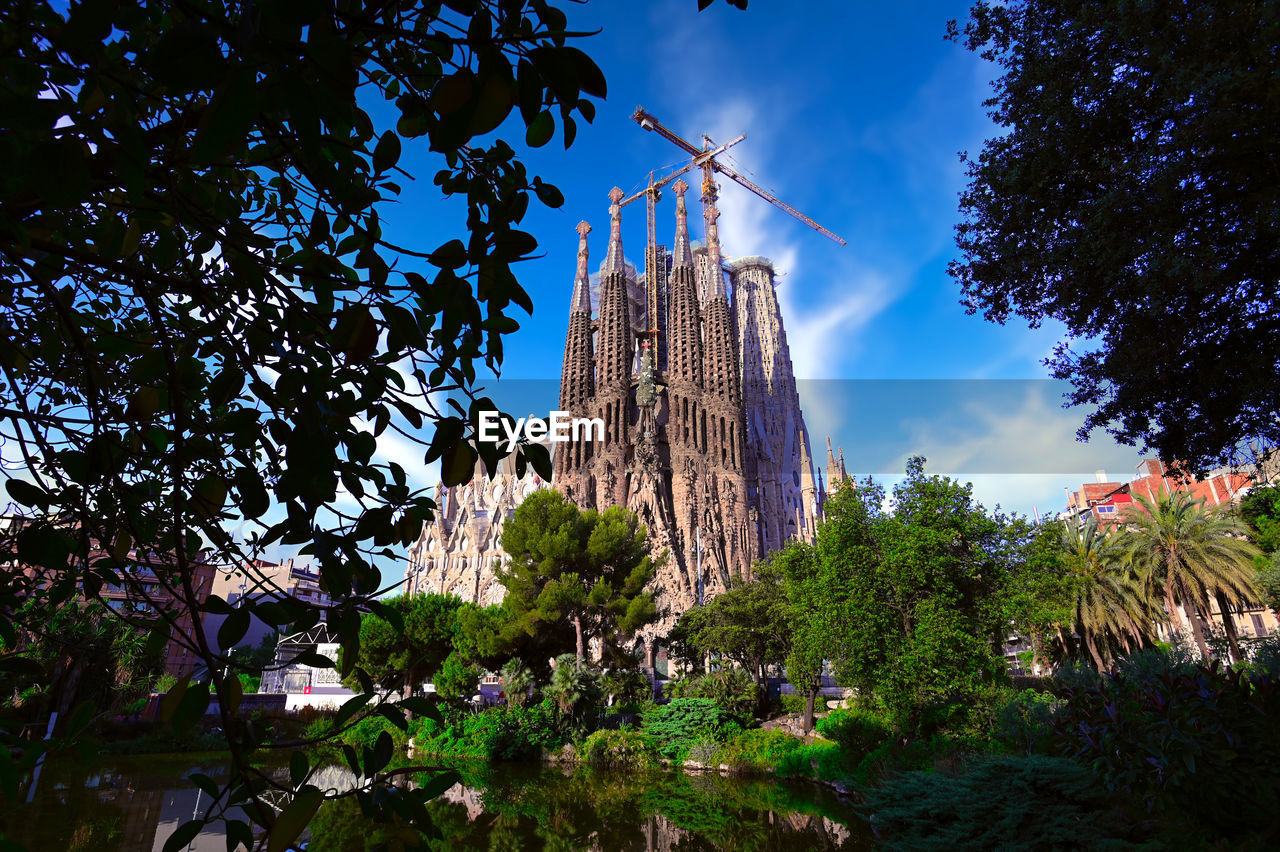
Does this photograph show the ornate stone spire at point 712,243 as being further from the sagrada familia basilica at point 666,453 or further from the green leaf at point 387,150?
the green leaf at point 387,150

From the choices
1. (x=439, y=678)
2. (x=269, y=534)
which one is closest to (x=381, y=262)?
(x=269, y=534)

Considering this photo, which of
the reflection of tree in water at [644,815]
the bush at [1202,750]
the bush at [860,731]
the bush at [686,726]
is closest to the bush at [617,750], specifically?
the bush at [686,726]

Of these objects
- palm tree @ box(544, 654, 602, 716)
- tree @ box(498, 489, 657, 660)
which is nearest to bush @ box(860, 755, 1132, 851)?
palm tree @ box(544, 654, 602, 716)

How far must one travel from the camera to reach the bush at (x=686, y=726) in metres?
17.1

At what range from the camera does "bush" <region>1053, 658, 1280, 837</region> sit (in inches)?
196

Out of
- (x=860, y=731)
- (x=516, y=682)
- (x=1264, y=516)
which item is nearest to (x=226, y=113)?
(x=860, y=731)

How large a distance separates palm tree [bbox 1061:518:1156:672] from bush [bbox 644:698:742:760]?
1281 centimetres

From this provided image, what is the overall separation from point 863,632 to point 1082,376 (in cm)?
704

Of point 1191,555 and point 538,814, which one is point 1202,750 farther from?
point 1191,555

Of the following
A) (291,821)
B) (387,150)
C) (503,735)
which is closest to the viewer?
(291,821)

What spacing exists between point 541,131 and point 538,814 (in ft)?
43.7

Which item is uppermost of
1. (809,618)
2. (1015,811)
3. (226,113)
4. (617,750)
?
(226,113)

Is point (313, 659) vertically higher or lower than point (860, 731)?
higher

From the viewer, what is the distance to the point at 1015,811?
578 centimetres
